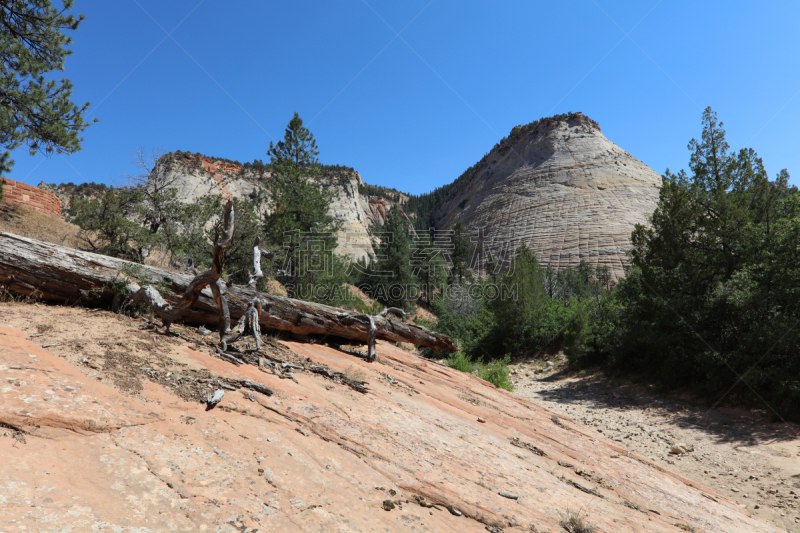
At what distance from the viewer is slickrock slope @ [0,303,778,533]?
2.51 meters

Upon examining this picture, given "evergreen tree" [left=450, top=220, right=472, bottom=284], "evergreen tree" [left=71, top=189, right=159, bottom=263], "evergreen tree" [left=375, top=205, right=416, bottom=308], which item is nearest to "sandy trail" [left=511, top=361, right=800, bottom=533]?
"evergreen tree" [left=71, top=189, right=159, bottom=263]

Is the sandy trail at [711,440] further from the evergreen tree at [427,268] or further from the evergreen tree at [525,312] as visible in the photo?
the evergreen tree at [427,268]

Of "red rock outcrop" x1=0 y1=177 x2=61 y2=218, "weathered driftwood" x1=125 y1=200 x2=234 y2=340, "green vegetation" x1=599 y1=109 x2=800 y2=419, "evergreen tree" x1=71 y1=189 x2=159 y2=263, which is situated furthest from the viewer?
"red rock outcrop" x1=0 y1=177 x2=61 y2=218

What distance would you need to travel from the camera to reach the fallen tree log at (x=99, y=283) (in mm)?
5777

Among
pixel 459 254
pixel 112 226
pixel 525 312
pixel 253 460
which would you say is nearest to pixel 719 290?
pixel 525 312

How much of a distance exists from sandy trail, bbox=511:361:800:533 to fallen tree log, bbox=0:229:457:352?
28.2 ft

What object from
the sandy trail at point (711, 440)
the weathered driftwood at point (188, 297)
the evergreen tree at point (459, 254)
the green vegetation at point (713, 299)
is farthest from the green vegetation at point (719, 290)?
the evergreen tree at point (459, 254)

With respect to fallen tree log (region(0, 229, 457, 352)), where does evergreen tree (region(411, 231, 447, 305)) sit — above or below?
above

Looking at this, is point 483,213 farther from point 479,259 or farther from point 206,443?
point 206,443

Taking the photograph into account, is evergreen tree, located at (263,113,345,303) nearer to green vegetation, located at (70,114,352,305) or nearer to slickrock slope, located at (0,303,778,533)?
green vegetation, located at (70,114,352,305)

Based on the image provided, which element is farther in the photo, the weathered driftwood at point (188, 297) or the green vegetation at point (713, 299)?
the green vegetation at point (713, 299)

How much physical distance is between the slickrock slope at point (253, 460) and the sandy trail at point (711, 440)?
5.41ft

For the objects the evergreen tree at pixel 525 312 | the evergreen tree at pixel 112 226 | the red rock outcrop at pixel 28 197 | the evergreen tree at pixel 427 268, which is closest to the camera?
the evergreen tree at pixel 112 226

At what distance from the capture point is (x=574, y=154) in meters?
67.2
